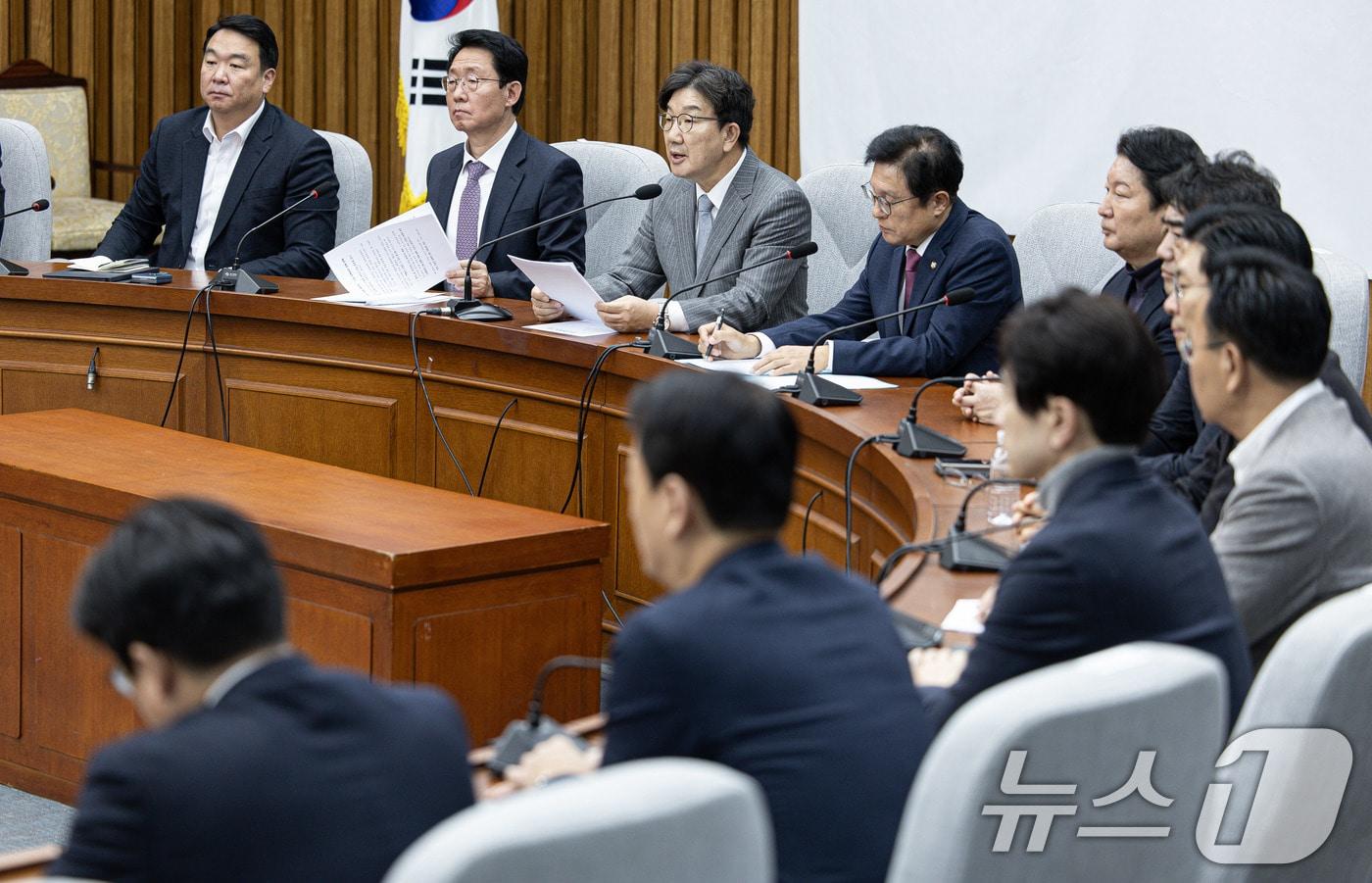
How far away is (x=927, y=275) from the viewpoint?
3.71 metres

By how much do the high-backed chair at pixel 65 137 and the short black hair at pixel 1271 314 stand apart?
18.2ft

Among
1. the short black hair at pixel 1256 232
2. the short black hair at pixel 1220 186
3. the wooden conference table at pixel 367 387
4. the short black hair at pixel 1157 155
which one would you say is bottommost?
the wooden conference table at pixel 367 387

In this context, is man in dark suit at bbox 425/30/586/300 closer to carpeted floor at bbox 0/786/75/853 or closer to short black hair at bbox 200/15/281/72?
short black hair at bbox 200/15/281/72

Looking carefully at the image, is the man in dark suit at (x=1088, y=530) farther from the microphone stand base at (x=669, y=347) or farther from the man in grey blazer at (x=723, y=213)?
the man in grey blazer at (x=723, y=213)

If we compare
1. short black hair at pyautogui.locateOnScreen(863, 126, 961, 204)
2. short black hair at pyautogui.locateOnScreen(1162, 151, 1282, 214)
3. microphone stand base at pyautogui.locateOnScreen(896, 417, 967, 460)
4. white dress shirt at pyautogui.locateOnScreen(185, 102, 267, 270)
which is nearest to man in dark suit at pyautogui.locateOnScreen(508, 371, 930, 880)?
microphone stand base at pyautogui.locateOnScreen(896, 417, 967, 460)

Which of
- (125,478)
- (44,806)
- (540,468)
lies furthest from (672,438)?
(540,468)

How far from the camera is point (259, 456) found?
10.9ft

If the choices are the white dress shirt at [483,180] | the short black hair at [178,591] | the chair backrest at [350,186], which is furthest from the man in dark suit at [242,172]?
the short black hair at [178,591]

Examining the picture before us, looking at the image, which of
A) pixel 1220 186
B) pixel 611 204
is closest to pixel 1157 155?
pixel 1220 186

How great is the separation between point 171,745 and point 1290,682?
0.93 metres

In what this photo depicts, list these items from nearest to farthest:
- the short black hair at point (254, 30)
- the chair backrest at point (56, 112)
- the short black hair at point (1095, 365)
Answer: the short black hair at point (1095, 365) < the short black hair at point (254, 30) < the chair backrest at point (56, 112)

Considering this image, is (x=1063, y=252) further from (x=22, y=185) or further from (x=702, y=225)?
(x=22, y=185)

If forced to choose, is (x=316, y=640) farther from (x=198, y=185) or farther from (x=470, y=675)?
(x=198, y=185)

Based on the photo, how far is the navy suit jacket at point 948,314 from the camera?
3.51 meters
